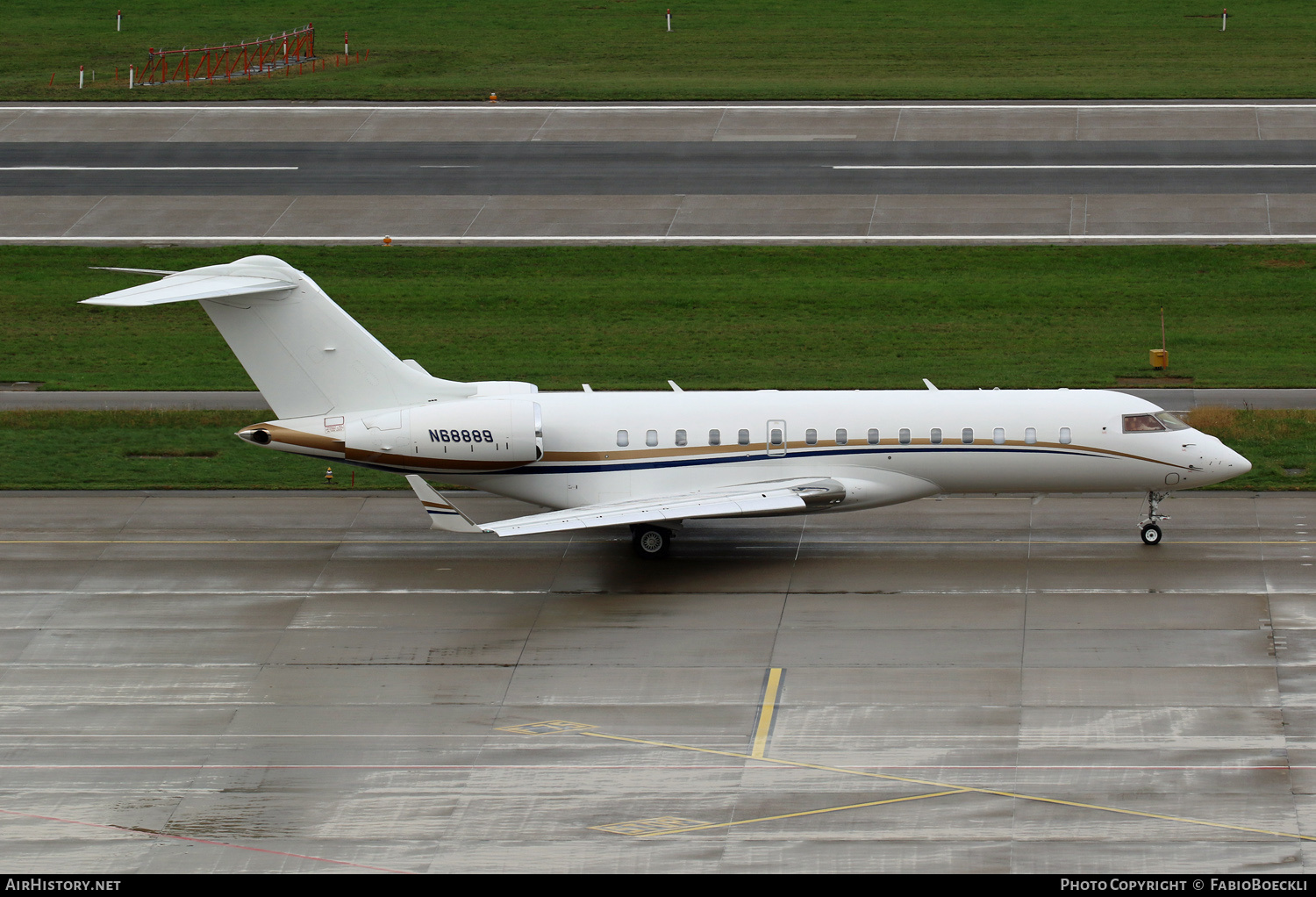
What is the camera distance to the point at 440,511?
32969 mm

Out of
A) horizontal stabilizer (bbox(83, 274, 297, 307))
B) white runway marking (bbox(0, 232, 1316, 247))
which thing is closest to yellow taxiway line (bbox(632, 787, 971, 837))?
horizontal stabilizer (bbox(83, 274, 297, 307))

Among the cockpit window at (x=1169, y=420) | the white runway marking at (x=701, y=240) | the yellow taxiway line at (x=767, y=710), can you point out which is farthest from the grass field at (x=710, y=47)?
the yellow taxiway line at (x=767, y=710)

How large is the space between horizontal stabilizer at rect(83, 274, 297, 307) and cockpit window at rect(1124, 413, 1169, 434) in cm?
1805

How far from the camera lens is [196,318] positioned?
55344mm

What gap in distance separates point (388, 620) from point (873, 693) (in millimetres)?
10041

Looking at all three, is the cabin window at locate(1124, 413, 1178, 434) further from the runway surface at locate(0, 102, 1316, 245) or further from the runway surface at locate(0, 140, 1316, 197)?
the runway surface at locate(0, 140, 1316, 197)

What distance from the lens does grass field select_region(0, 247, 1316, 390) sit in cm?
4850

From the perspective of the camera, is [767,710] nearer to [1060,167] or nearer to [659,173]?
[659,173]

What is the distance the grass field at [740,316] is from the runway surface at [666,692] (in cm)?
967

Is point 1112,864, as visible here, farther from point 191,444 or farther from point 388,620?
point 191,444

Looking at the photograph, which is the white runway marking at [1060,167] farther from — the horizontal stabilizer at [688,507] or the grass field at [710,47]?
the horizontal stabilizer at [688,507]

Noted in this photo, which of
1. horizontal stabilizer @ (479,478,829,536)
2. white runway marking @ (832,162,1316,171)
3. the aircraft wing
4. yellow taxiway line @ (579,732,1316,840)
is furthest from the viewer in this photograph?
white runway marking @ (832,162,1316,171)

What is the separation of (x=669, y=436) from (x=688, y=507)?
187cm

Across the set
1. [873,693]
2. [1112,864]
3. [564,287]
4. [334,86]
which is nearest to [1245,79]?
[564,287]
